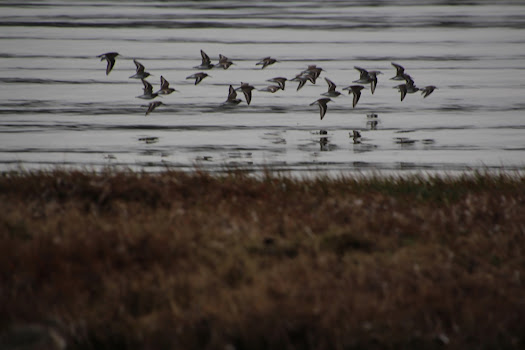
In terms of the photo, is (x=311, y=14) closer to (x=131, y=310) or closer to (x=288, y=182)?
(x=288, y=182)

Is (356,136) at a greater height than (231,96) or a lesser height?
lesser

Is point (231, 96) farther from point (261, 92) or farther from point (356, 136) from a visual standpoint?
point (261, 92)

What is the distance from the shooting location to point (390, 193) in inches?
372

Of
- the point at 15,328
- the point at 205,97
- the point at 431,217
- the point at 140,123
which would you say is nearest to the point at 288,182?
the point at 431,217

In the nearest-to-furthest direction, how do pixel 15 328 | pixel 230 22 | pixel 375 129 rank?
pixel 15 328 → pixel 375 129 → pixel 230 22

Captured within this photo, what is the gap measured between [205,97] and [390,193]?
1288 centimetres

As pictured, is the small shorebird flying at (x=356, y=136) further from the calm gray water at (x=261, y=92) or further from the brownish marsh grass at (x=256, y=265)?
the brownish marsh grass at (x=256, y=265)

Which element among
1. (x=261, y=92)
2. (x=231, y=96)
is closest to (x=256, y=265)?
(x=231, y=96)

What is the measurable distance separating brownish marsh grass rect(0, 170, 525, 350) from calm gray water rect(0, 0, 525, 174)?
1.99 metres

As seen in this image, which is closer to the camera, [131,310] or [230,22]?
[131,310]

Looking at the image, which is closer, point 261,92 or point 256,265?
point 256,265

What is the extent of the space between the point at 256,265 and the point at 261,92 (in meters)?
16.8

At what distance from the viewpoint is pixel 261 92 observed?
2309 centimetres

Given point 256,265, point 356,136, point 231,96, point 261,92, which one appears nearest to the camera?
point 256,265
